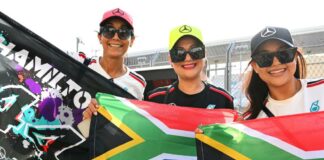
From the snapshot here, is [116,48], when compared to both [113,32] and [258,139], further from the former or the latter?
[258,139]

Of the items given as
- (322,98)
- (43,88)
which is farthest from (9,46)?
(322,98)

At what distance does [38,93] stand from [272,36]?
7.15 feet

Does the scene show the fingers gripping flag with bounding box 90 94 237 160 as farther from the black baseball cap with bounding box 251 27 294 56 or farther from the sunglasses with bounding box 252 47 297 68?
the black baseball cap with bounding box 251 27 294 56

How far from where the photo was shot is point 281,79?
2.89m

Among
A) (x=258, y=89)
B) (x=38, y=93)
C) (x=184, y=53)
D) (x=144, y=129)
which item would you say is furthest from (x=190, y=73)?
(x=38, y=93)

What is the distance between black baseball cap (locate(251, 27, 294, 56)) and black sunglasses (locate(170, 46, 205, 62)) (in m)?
0.56

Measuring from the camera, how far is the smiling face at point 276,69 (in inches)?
113

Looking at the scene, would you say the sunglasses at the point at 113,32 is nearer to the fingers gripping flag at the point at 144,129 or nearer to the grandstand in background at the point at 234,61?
the fingers gripping flag at the point at 144,129

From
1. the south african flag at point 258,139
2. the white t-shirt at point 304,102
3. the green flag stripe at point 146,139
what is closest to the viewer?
the south african flag at point 258,139

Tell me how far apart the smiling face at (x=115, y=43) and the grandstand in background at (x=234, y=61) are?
223cm

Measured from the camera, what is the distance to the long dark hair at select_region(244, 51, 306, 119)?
313 cm

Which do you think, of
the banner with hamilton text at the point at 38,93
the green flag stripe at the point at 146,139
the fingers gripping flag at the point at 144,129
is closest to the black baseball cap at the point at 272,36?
the fingers gripping flag at the point at 144,129

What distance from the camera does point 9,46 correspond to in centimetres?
352

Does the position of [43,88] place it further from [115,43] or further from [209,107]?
[209,107]
